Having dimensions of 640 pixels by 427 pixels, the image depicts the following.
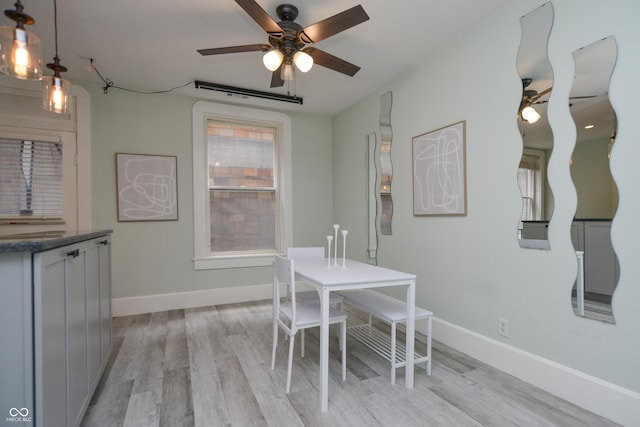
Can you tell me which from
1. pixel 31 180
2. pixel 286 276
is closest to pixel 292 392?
pixel 286 276

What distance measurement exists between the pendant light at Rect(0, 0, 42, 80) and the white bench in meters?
2.51

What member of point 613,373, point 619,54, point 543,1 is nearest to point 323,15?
point 543,1

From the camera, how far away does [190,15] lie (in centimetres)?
235

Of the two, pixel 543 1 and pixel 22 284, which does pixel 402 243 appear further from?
pixel 22 284

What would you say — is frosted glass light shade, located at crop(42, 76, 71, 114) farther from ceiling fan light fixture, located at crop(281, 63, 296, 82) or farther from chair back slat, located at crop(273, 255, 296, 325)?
chair back slat, located at crop(273, 255, 296, 325)

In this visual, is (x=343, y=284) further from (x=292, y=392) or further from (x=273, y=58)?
(x=273, y=58)

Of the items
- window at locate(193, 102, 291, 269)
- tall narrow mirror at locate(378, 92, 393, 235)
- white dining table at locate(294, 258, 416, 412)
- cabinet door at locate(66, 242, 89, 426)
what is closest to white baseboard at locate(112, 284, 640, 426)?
A: white dining table at locate(294, 258, 416, 412)

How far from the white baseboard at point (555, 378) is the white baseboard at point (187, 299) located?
254 centimetres

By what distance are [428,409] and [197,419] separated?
52.8 inches

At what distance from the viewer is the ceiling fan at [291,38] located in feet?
6.23

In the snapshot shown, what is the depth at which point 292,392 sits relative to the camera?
2027mm

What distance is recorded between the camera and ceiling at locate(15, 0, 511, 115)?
2260 millimetres

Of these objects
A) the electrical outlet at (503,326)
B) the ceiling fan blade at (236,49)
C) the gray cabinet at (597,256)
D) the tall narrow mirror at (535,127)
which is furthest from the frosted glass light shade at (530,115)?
the ceiling fan blade at (236,49)

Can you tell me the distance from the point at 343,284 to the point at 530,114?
1705mm
